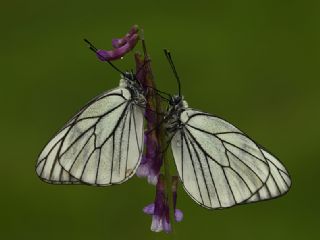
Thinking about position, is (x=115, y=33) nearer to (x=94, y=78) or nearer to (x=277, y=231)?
(x=94, y=78)

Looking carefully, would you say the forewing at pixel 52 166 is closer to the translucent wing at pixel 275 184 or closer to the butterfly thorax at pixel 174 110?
the butterfly thorax at pixel 174 110

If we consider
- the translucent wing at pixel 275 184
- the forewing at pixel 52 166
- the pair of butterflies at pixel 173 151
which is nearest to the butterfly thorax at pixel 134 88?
the pair of butterflies at pixel 173 151

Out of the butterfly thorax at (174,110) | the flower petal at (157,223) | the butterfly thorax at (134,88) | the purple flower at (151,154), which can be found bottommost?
the flower petal at (157,223)

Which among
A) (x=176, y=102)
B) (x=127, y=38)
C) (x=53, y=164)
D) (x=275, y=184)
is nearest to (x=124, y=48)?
(x=127, y=38)

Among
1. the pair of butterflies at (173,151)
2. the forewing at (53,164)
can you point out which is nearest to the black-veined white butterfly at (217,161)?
the pair of butterflies at (173,151)

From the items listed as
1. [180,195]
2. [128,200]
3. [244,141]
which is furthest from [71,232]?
[244,141]

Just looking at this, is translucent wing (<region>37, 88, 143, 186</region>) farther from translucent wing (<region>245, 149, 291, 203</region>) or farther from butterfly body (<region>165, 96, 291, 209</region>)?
translucent wing (<region>245, 149, 291, 203</region>)

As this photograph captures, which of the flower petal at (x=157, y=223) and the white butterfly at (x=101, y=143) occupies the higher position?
the white butterfly at (x=101, y=143)

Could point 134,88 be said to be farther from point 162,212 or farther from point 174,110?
point 162,212
